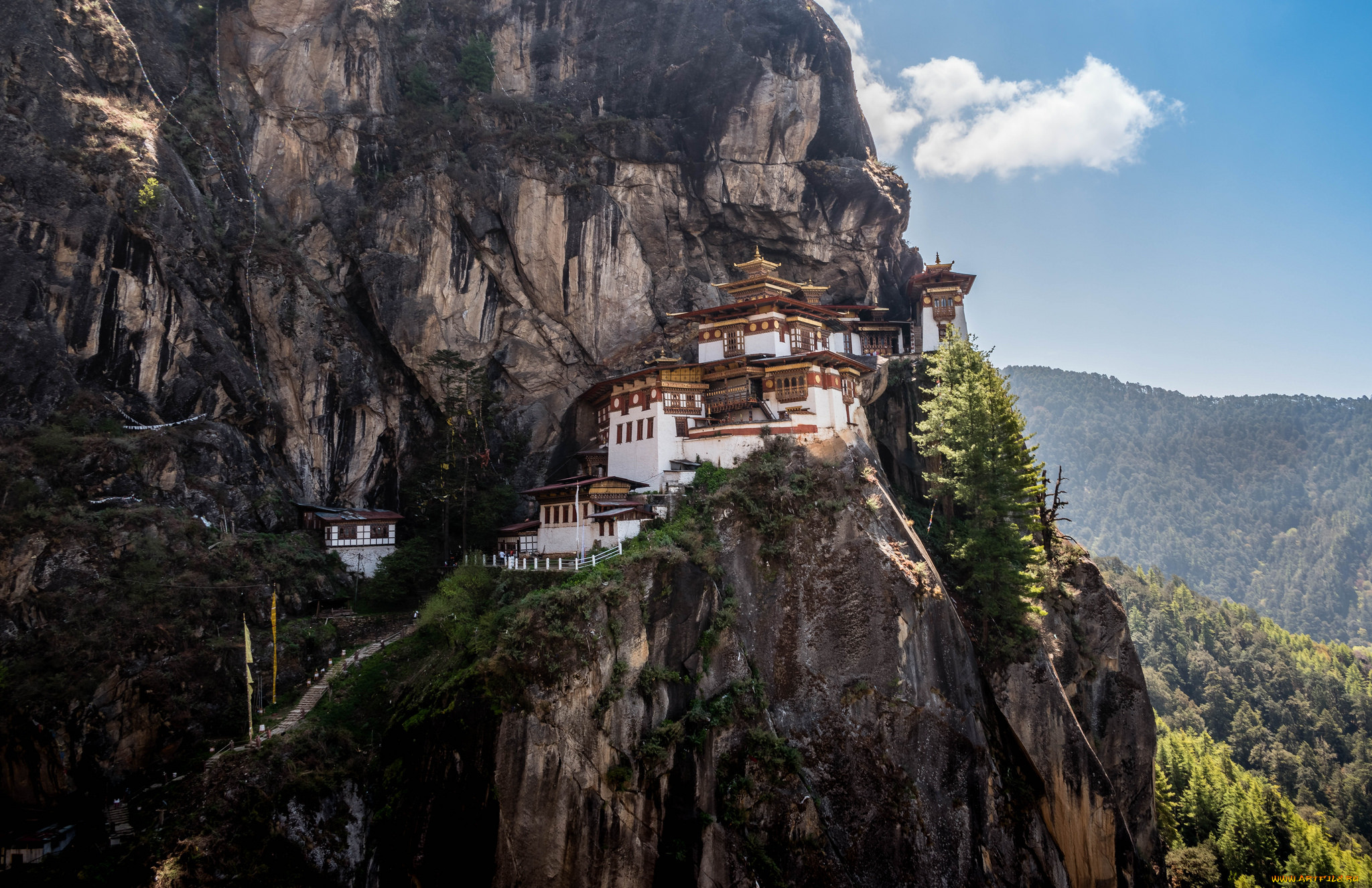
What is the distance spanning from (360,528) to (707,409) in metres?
19.7

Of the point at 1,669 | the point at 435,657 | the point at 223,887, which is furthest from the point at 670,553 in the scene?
the point at 1,669

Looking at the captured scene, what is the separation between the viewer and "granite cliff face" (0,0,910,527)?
35219 mm

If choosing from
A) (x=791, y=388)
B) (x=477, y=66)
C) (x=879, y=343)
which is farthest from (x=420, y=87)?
(x=879, y=343)

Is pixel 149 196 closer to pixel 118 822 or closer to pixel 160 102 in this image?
pixel 160 102

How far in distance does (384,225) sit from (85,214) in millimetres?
14424

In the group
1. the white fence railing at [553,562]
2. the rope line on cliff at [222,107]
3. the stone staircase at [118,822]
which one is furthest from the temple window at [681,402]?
the stone staircase at [118,822]

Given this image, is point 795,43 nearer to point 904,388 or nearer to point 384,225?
point 904,388

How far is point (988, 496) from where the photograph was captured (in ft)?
117

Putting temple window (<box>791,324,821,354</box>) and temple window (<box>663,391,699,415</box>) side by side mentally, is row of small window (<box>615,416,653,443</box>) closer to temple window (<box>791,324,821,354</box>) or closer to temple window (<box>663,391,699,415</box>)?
temple window (<box>663,391,699,415</box>)

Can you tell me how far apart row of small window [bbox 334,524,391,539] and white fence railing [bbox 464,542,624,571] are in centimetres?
732

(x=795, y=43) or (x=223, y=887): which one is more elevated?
(x=795, y=43)

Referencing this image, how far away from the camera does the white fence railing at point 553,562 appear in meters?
32.1

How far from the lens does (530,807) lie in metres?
24.9

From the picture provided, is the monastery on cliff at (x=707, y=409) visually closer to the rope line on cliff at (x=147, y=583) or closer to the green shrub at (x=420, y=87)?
the rope line on cliff at (x=147, y=583)
